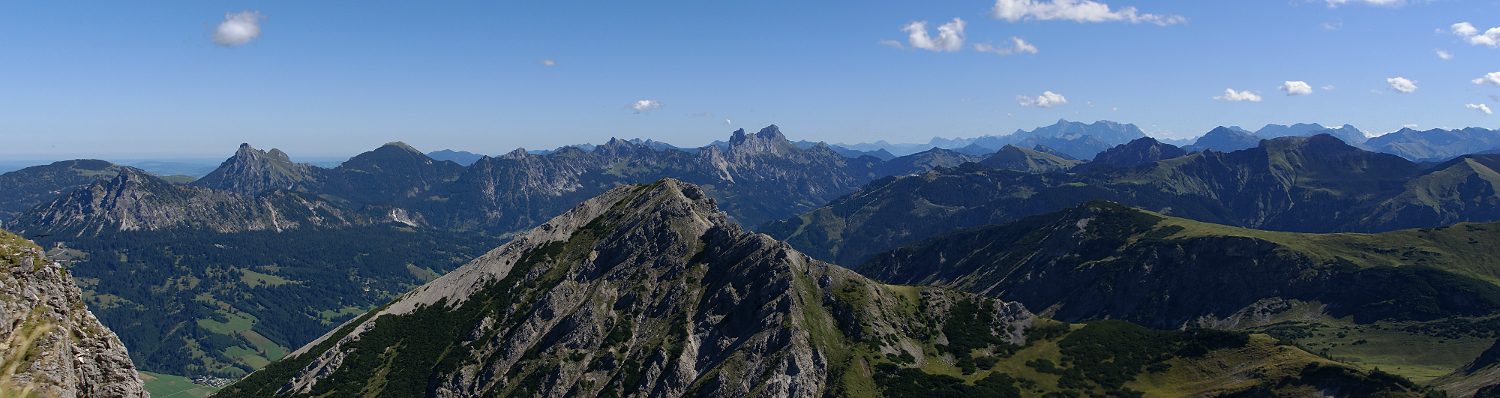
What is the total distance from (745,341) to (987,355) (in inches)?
2883

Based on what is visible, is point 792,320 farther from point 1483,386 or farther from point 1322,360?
point 1483,386

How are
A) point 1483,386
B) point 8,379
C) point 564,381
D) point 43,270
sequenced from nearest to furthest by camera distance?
point 8,379
point 43,270
point 1483,386
point 564,381

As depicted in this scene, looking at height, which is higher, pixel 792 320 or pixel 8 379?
pixel 8 379

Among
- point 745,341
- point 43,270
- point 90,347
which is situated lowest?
point 745,341

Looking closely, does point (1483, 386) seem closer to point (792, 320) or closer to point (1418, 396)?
point (1418, 396)

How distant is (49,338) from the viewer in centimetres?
4969

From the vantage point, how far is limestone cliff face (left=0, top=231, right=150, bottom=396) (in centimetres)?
4653

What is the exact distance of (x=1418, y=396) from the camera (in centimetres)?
13638

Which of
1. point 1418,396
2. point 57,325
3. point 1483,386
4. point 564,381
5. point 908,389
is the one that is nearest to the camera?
point 57,325

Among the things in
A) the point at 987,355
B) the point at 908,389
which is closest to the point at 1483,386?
the point at 987,355

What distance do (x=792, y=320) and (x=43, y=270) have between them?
5836 inches

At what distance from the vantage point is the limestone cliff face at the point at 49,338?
4653cm

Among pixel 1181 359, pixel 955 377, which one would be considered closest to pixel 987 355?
pixel 955 377

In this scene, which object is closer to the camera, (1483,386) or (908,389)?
(1483,386)
